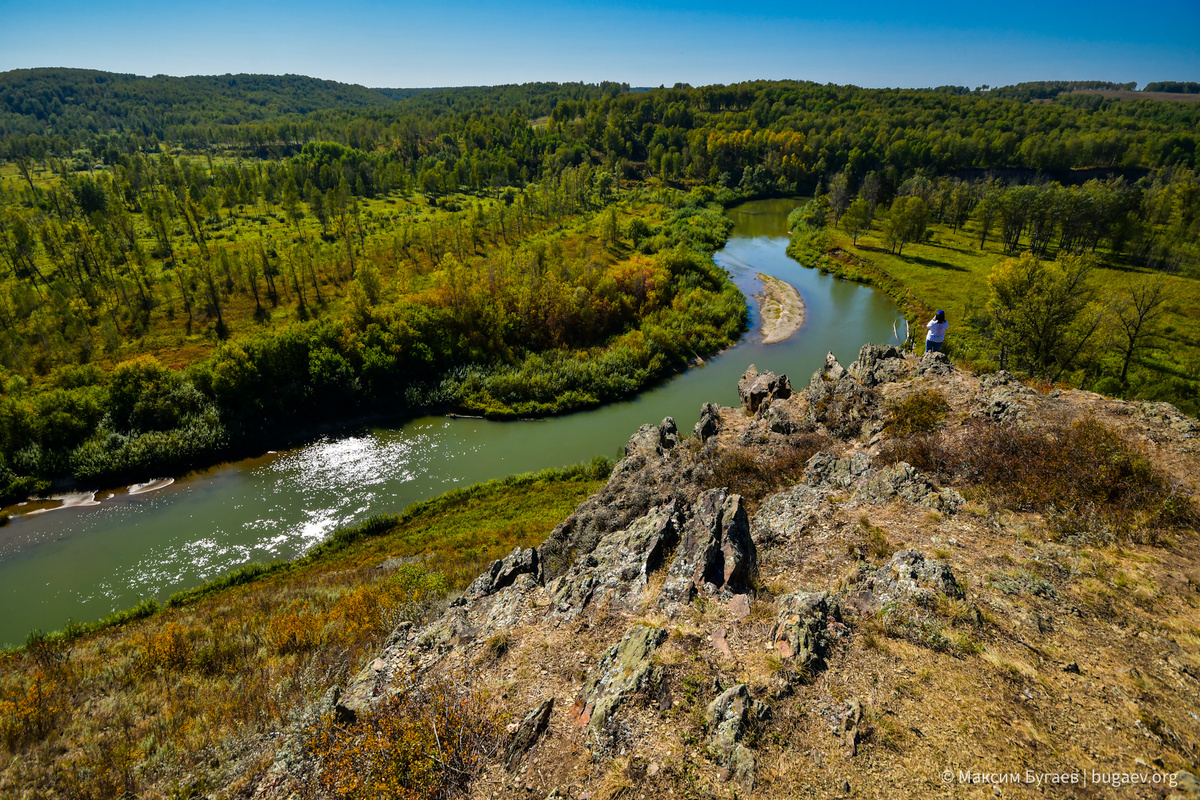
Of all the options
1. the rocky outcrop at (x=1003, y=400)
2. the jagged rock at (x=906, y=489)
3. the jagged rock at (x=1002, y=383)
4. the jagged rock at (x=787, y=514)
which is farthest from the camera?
the jagged rock at (x=1002, y=383)

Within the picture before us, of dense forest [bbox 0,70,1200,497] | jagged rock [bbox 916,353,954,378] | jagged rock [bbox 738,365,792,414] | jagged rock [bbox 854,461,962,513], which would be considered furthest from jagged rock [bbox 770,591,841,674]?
dense forest [bbox 0,70,1200,497]

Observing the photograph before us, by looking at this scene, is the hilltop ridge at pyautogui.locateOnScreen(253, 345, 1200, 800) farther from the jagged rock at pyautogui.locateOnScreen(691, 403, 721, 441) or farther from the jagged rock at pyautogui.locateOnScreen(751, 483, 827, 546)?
the jagged rock at pyautogui.locateOnScreen(691, 403, 721, 441)

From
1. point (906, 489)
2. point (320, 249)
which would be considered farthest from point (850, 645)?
point (320, 249)

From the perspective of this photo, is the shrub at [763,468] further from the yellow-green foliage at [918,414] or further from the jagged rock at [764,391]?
the jagged rock at [764,391]

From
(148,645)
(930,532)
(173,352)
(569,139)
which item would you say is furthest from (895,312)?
(569,139)

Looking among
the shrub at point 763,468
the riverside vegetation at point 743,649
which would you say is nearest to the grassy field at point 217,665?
the riverside vegetation at point 743,649

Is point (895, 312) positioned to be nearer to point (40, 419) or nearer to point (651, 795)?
point (651, 795)
